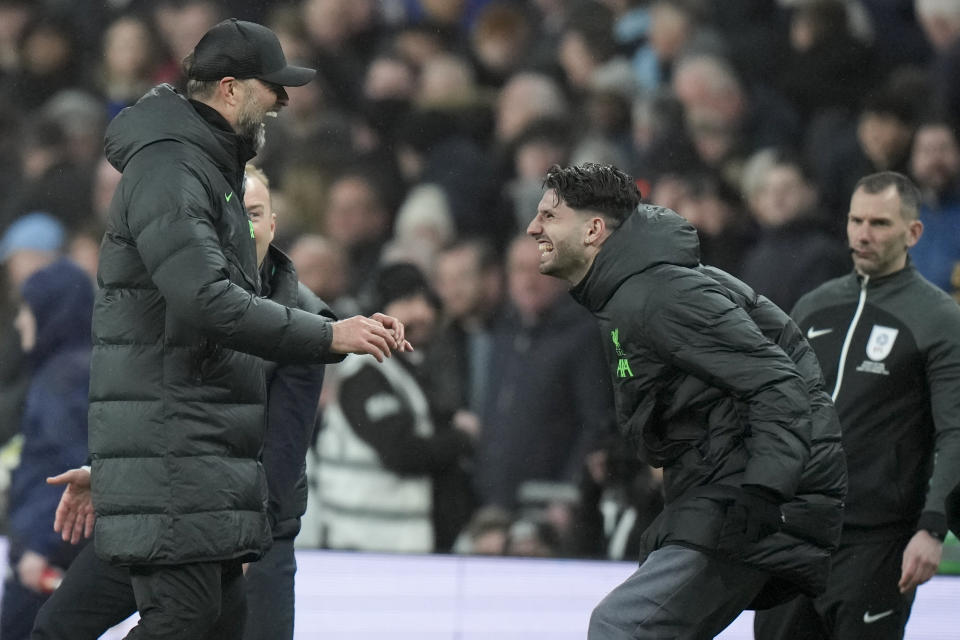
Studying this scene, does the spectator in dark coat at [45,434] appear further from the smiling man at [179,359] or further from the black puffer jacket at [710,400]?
the black puffer jacket at [710,400]

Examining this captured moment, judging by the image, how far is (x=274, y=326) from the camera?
2.47 m

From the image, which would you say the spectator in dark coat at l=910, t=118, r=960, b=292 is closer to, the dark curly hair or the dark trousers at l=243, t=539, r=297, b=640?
the dark curly hair

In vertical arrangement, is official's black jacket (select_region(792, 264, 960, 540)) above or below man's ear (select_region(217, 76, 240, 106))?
below

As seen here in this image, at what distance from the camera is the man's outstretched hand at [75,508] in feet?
9.44

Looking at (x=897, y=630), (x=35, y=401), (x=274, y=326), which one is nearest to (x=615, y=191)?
(x=274, y=326)

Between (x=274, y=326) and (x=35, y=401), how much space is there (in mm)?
1877

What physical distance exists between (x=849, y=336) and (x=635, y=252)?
110 cm

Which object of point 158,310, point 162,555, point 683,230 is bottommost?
point 162,555

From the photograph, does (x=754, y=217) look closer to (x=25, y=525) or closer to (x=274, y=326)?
(x=25, y=525)

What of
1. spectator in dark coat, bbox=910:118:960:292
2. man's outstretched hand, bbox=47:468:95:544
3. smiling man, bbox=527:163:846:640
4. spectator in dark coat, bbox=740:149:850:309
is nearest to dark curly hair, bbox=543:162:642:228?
smiling man, bbox=527:163:846:640

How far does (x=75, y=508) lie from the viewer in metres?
2.93

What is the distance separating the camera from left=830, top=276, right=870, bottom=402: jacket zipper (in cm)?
362

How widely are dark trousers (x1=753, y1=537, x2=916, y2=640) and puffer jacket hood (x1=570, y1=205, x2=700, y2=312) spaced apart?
1.16 metres

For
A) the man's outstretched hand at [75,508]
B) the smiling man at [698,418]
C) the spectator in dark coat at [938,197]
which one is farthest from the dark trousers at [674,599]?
the spectator in dark coat at [938,197]
